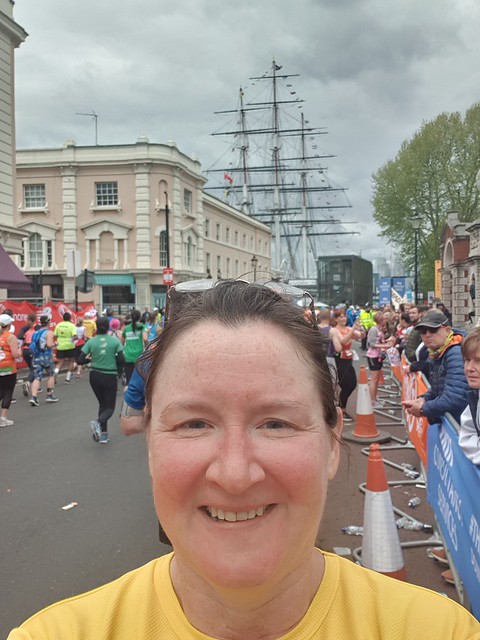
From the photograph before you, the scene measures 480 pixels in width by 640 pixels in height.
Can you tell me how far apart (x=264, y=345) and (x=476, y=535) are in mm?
2289

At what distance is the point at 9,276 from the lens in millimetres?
18312

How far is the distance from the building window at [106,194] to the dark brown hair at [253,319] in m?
38.1

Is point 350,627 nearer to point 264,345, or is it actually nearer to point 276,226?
point 264,345

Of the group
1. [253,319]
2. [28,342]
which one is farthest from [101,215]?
[253,319]

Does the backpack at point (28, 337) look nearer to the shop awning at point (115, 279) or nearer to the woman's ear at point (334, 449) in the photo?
the woman's ear at point (334, 449)

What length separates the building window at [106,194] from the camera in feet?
123

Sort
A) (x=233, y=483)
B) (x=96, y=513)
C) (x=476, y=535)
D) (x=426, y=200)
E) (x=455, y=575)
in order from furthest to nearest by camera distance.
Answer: (x=426, y=200), (x=96, y=513), (x=455, y=575), (x=476, y=535), (x=233, y=483)

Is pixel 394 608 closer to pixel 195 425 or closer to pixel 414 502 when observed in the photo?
pixel 195 425

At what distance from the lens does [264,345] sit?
1140 millimetres

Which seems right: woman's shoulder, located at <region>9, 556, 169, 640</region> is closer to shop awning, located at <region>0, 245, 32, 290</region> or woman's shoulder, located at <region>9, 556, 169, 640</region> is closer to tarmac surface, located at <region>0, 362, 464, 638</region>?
tarmac surface, located at <region>0, 362, 464, 638</region>

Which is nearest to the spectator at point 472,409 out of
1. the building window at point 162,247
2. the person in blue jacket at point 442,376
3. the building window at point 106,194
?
the person in blue jacket at point 442,376

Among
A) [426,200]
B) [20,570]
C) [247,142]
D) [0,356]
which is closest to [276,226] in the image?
[247,142]

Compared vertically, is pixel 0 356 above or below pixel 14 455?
above

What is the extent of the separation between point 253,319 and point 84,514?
15.6 ft
